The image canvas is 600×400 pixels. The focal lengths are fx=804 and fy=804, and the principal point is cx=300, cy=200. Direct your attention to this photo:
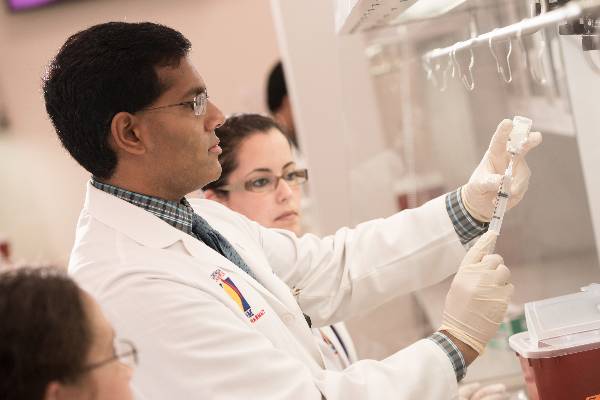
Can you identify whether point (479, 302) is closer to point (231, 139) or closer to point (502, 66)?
point (502, 66)

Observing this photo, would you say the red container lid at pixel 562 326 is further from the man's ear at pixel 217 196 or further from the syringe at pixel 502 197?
the man's ear at pixel 217 196

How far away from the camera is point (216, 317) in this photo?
51.6 inches

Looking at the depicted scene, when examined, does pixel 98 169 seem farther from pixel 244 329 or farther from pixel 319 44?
pixel 319 44

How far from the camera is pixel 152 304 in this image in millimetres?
1302

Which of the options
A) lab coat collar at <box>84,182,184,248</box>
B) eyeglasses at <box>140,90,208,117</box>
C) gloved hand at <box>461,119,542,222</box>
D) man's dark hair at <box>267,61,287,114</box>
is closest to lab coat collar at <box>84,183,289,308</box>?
lab coat collar at <box>84,182,184,248</box>

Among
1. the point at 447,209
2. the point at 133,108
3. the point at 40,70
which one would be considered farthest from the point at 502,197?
the point at 40,70

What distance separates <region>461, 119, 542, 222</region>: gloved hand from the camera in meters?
1.53

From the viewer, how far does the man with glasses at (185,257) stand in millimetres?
1289

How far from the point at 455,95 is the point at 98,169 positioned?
1.15 m

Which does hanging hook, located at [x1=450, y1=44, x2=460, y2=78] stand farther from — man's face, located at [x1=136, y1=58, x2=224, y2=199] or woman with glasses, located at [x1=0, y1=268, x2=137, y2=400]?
woman with glasses, located at [x1=0, y1=268, x2=137, y2=400]

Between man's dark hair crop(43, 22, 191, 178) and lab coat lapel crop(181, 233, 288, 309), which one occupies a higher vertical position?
man's dark hair crop(43, 22, 191, 178)

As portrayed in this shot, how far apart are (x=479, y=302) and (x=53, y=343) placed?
749 millimetres

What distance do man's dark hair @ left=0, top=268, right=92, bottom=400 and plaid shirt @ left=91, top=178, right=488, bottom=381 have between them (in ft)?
1.68

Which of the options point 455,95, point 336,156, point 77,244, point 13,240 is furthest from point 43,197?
point 77,244
